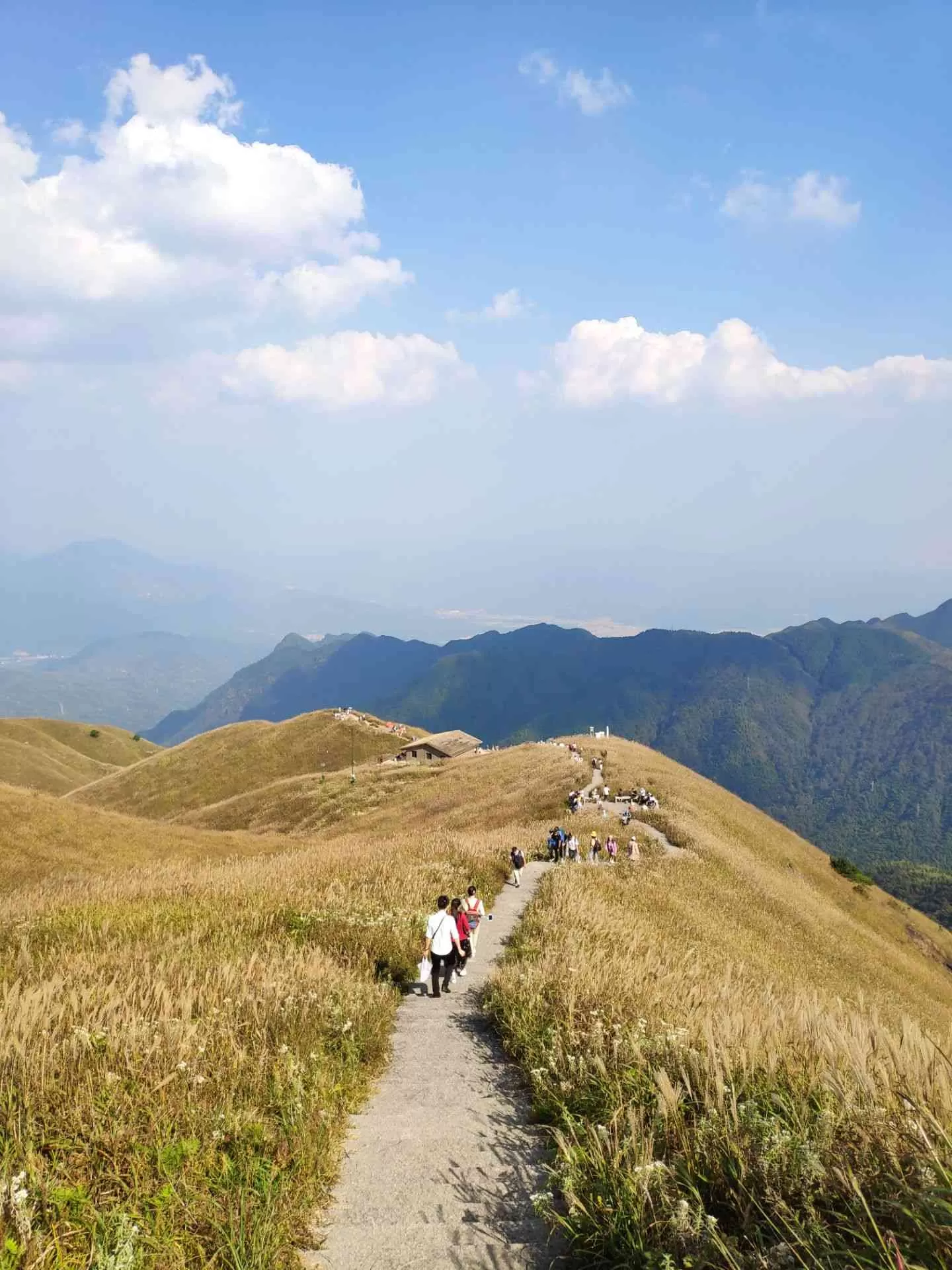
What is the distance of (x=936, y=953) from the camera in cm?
6781

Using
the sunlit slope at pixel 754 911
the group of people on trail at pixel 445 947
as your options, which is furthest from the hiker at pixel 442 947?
the sunlit slope at pixel 754 911

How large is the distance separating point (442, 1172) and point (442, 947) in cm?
568

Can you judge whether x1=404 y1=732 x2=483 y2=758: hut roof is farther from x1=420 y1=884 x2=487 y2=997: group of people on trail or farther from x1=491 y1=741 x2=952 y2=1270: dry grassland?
x1=491 y1=741 x2=952 y2=1270: dry grassland

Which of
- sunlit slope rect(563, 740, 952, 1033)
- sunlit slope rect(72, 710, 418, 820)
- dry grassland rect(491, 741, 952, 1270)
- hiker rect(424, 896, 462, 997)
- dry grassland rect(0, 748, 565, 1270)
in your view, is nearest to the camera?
dry grassland rect(491, 741, 952, 1270)

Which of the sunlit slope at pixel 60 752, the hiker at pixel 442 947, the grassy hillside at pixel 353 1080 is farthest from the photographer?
the sunlit slope at pixel 60 752

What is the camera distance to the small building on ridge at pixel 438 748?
9600cm

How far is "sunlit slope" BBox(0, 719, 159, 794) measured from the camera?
415ft

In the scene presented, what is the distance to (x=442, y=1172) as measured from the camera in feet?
19.8

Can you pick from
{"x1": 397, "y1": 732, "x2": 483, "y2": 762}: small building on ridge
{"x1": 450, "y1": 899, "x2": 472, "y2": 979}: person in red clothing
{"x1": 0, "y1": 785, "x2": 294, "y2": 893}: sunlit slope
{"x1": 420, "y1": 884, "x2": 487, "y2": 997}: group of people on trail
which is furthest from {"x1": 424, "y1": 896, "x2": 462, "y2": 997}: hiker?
{"x1": 397, "y1": 732, "x2": 483, "y2": 762}: small building on ridge

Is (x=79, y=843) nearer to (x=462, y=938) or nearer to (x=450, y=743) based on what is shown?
(x=462, y=938)

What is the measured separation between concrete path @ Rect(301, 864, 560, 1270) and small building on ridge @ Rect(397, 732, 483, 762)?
85196 mm

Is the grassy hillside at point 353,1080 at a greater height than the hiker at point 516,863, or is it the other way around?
the grassy hillside at point 353,1080

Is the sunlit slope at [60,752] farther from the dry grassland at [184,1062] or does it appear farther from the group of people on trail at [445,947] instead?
the group of people on trail at [445,947]

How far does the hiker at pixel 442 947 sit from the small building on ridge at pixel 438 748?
81.4 m
